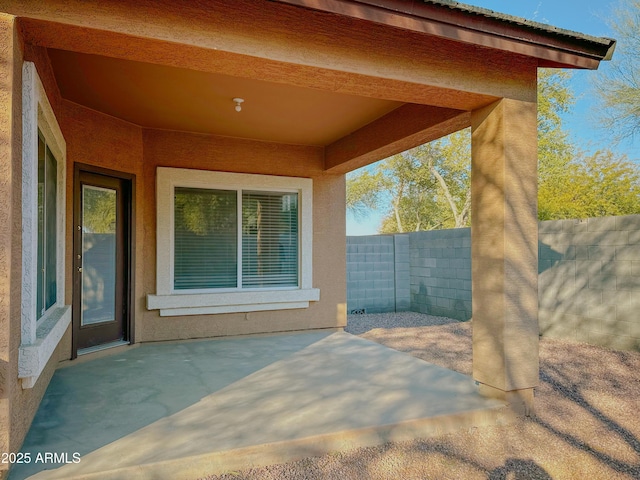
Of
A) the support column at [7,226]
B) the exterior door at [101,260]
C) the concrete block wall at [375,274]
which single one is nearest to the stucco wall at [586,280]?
the concrete block wall at [375,274]

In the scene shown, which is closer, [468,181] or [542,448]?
[542,448]

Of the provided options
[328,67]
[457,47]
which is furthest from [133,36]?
[457,47]

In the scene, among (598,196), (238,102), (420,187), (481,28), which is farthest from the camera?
(420,187)

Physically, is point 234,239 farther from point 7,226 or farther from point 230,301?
point 7,226

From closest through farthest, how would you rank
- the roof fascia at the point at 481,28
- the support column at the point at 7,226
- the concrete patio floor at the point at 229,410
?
the support column at the point at 7,226, the concrete patio floor at the point at 229,410, the roof fascia at the point at 481,28

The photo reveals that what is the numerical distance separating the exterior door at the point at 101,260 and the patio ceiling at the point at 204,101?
1026 mm

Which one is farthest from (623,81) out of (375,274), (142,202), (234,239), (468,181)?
(142,202)

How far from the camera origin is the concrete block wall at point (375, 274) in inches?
Result: 376

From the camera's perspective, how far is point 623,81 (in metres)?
12.9

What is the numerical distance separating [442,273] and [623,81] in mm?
9285

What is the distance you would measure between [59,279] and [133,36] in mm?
3020

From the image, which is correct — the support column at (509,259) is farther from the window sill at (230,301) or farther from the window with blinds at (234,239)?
the window with blinds at (234,239)

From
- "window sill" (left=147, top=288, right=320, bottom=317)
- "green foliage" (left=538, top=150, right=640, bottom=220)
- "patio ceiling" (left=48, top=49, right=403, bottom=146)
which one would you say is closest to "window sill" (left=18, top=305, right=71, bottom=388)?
"patio ceiling" (left=48, top=49, right=403, bottom=146)

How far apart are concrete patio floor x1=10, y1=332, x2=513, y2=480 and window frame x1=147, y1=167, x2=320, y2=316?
3.12 ft
